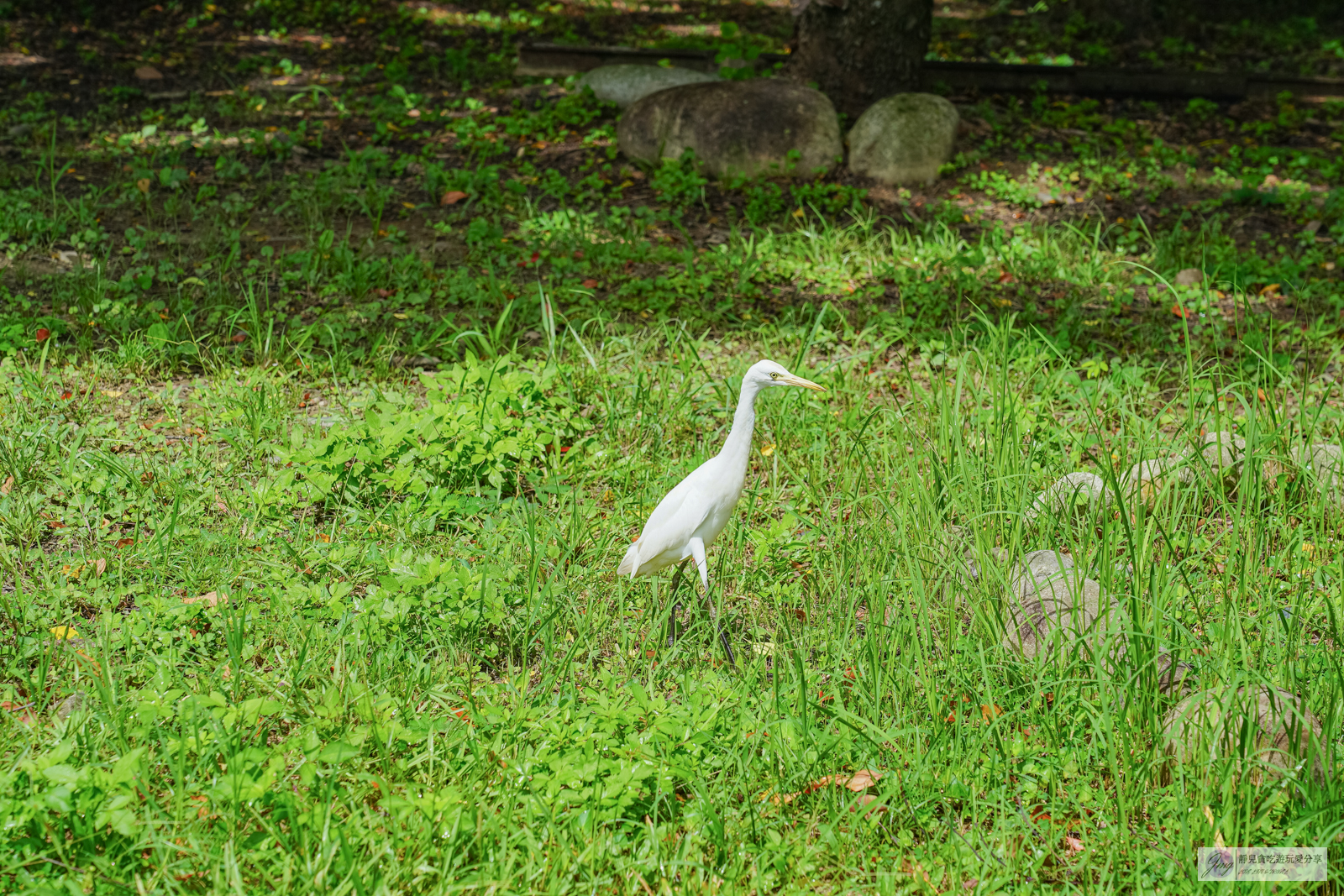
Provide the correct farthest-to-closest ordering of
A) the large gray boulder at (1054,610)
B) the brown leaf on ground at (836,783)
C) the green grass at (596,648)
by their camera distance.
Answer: the large gray boulder at (1054,610) < the brown leaf on ground at (836,783) < the green grass at (596,648)

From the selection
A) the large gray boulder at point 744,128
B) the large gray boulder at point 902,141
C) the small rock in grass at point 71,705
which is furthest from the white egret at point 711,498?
the large gray boulder at point 902,141

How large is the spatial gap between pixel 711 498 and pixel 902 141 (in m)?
4.48

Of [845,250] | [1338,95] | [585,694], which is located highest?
[1338,95]

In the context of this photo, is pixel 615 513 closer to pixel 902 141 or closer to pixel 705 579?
pixel 705 579

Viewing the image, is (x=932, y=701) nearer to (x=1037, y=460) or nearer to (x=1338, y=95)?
(x=1037, y=460)

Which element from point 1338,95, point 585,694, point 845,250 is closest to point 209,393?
point 585,694

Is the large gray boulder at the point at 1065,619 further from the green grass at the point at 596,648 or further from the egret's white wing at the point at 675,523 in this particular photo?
the egret's white wing at the point at 675,523

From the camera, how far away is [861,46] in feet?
23.3

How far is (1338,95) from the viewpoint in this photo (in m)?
8.59

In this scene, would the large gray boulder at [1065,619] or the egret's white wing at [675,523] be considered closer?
the large gray boulder at [1065,619]

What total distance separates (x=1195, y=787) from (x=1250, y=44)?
33.9ft

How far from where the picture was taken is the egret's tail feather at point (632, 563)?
301 cm

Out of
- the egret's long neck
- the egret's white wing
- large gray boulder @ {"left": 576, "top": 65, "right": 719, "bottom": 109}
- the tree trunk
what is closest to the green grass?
the egret's white wing

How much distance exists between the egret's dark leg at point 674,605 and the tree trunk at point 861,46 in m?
4.99
